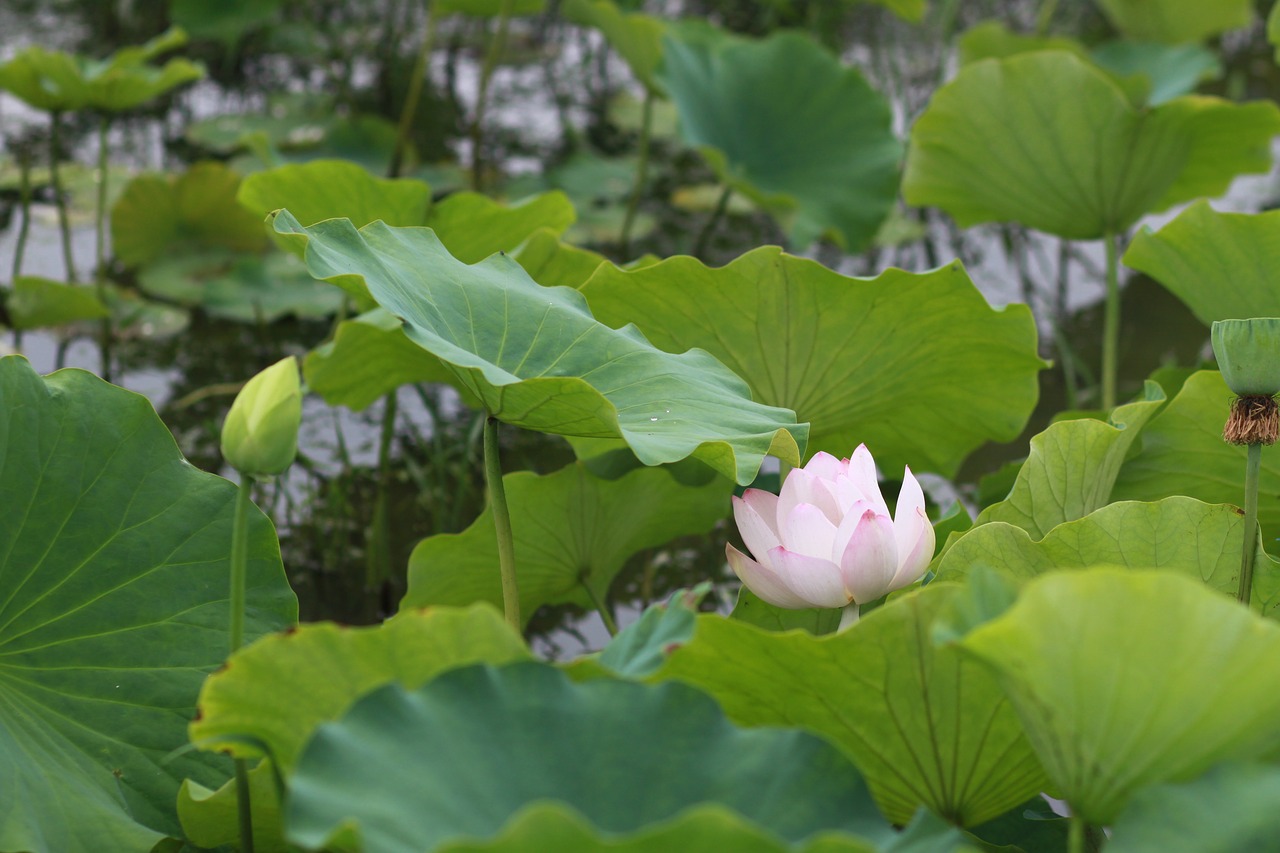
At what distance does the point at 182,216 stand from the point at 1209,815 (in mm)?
2274

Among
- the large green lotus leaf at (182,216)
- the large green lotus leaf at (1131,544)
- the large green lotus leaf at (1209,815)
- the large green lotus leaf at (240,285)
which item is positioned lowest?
the large green lotus leaf at (240,285)

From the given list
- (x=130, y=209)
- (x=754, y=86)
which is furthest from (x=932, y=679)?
(x=130, y=209)

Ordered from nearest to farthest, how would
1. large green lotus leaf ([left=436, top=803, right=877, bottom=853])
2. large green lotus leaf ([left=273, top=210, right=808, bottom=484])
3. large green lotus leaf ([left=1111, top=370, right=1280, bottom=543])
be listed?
large green lotus leaf ([left=436, top=803, right=877, bottom=853])
large green lotus leaf ([left=273, top=210, right=808, bottom=484])
large green lotus leaf ([left=1111, top=370, right=1280, bottom=543])

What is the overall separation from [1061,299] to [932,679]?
1.97 metres

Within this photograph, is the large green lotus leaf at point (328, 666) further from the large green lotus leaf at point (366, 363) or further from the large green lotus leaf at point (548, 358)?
the large green lotus leaf at point (366, 363)

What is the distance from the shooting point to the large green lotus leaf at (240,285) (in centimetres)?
230

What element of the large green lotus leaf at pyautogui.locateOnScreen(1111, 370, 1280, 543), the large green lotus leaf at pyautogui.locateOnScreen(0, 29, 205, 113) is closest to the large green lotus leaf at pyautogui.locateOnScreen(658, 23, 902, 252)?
the large green lotus leaf at pyautogui.locateOnScreen(0, 29, 205, 113)

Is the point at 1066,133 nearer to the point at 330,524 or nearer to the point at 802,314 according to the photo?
the point at 802,314

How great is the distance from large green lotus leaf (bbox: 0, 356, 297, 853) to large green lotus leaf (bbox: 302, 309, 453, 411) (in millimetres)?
337

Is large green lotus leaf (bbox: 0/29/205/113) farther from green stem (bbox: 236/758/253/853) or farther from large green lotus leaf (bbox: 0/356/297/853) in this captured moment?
A: green stem (bbox: 236/758/253/853)

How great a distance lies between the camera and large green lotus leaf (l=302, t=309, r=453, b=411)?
1.27 metres

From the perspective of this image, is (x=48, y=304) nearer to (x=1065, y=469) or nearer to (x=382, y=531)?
(x=382, y=531)

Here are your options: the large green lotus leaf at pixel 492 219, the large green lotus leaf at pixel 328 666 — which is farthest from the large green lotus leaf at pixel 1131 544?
the large green lotus leaf at pixel 492 219

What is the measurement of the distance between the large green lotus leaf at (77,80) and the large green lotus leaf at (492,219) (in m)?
0.88
